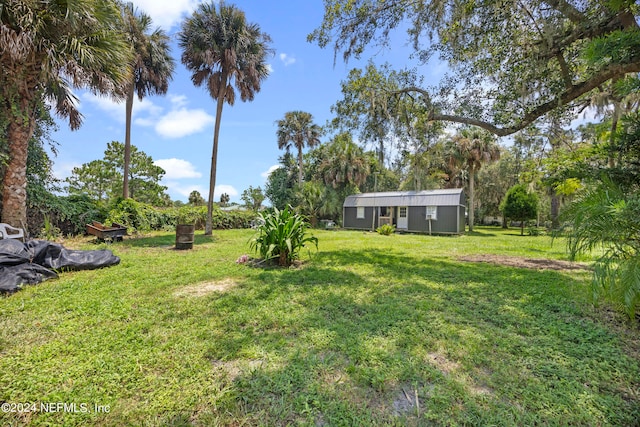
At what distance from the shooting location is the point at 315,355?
82.9 inches

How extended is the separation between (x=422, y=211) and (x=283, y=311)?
14.4m

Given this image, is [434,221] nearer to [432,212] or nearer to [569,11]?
[432,212]

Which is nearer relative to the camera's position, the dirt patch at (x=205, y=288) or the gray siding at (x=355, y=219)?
the dirt patch at (x=205, y=288)

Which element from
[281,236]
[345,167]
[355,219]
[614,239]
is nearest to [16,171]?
[281,236]

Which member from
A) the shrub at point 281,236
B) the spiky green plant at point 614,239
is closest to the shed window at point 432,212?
the shrub at point 281,236

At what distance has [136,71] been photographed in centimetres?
1209

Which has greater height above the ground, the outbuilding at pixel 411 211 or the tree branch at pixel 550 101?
the tree branch at pixel 550 101

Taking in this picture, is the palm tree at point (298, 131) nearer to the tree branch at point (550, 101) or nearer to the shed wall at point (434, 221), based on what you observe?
the shed wall at point (434, 221)

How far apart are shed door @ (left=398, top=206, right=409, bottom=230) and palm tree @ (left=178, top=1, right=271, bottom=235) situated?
10971mm

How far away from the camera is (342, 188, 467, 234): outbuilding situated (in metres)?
14.9

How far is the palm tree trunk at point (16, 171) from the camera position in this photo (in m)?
5.84

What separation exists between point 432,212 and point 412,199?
1533 millimetres

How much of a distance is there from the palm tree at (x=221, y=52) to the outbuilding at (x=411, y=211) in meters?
10.1

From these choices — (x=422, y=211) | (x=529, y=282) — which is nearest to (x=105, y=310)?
(x=529, y=282)
